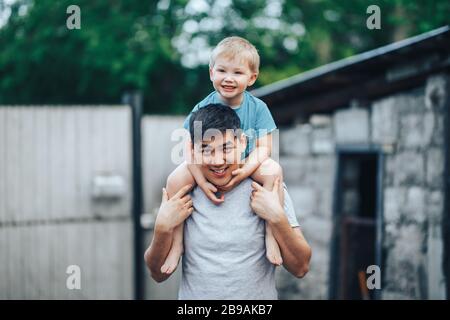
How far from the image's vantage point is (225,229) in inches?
99.7


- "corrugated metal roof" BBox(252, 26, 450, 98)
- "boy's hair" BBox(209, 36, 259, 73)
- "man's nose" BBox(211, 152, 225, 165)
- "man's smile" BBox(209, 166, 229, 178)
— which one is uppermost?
"corrugated metal roof" BBox(252, 26, 450, 98)

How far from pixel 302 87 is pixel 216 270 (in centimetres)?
370

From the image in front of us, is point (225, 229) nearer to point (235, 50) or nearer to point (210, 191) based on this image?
point (210, 191)

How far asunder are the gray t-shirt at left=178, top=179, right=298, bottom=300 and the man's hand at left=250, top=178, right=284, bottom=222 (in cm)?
6

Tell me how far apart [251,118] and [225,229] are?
0.55m

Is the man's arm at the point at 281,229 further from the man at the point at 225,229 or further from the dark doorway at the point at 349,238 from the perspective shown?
the dark doorway at the point at 349,238

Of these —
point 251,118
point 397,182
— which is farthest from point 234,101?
point 397,182

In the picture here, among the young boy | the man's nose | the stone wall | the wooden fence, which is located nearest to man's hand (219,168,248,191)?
the young boy

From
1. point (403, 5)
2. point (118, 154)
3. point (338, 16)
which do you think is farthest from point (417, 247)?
point (338, 16)

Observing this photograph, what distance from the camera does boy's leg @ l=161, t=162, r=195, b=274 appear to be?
254 centimetres

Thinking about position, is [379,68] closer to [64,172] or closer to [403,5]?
[64,172]

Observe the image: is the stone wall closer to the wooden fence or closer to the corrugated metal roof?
the corrugated metal roof

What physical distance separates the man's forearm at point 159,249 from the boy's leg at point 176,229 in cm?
3

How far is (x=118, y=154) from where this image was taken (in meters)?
6.73
